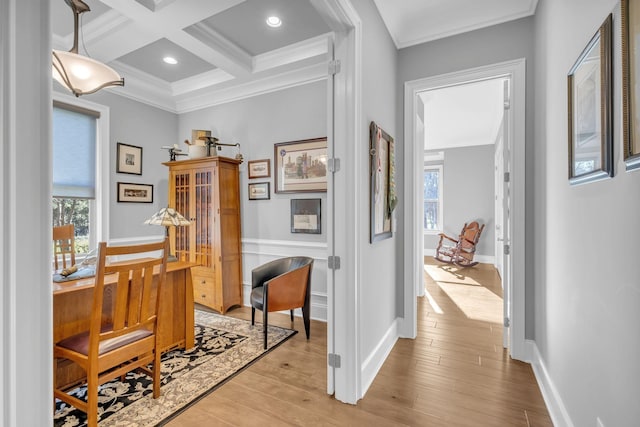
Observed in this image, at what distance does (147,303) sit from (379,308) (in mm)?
1648

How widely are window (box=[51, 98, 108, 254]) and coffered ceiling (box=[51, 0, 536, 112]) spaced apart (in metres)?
0.56

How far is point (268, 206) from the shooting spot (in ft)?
12.7

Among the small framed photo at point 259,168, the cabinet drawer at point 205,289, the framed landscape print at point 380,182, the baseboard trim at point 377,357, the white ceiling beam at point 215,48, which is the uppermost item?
the white ceiling beam at point 215,48

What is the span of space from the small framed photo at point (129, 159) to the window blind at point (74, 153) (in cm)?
27

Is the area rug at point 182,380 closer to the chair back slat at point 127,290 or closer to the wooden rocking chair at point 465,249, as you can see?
the chair back slat at point 127,290

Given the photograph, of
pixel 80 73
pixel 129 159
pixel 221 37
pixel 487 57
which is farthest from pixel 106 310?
pixel 487 57

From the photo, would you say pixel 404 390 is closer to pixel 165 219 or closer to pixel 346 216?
pixel 346 216

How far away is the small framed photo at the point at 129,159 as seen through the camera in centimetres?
388

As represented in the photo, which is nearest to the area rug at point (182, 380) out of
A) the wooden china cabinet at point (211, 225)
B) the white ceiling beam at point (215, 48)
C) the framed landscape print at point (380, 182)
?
the wooden china cabinet at point (211, 225)

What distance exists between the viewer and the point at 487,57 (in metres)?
2.63

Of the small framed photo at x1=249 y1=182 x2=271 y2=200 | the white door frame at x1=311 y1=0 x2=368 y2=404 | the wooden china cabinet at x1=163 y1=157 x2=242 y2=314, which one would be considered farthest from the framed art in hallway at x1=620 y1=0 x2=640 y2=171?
the wooden china cabinet at x1=163 y1=157 x2=242 y2=314

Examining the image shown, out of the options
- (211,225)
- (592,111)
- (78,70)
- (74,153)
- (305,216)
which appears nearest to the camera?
(592,111)

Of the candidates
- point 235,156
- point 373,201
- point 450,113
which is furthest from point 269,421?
point 450,113

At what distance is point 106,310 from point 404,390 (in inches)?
83.5
